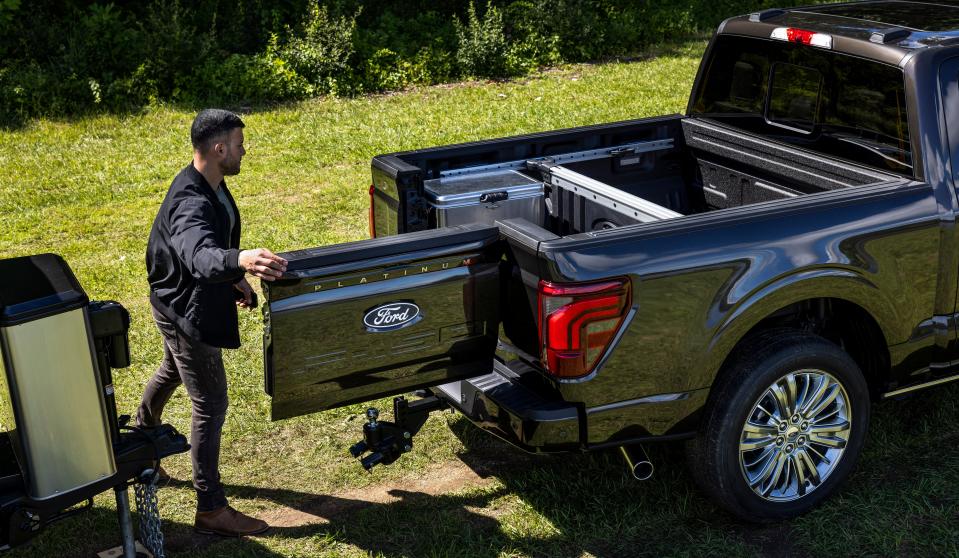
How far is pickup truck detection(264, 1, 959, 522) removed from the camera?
388cm

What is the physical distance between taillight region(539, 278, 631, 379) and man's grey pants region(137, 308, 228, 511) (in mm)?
1364

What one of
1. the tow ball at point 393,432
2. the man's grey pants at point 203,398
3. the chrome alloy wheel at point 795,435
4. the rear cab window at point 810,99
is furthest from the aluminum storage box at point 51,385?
the rear cab window at point 810,99

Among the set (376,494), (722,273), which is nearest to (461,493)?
(376,494)

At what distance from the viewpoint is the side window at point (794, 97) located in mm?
5176

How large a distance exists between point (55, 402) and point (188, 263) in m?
0.68

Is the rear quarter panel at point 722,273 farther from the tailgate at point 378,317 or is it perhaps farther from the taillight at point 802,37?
the taillight at point 802,37

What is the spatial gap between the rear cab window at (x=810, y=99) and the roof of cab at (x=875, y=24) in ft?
0.21

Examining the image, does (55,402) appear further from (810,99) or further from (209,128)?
(810,99)

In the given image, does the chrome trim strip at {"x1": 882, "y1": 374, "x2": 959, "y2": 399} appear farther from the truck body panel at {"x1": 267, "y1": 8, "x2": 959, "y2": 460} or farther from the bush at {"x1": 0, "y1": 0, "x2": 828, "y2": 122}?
the bush at {"x1": 0, "y1": 0, "x2": 828, "y2": 122}

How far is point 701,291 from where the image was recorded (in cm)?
406

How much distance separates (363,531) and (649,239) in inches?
69.6

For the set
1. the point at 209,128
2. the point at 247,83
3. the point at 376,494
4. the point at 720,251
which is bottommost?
the point at 376,494

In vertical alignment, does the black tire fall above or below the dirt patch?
above

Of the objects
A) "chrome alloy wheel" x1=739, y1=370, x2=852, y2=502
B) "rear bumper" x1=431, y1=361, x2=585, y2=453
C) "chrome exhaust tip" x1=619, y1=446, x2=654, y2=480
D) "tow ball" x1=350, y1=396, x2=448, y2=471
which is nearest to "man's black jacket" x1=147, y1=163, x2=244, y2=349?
"tow ball" x1=350, y1=396, x2=448, y2=471
